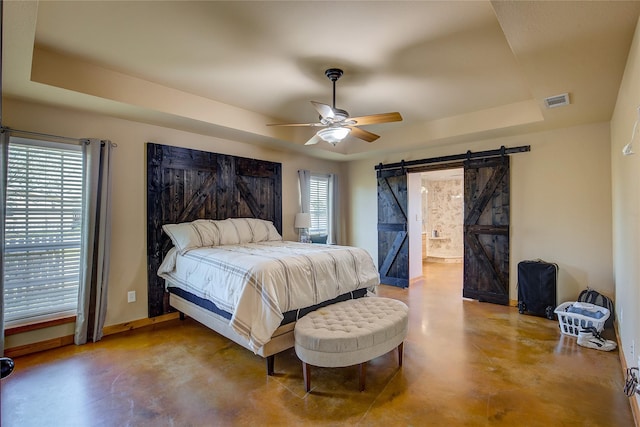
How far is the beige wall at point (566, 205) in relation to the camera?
4016mm

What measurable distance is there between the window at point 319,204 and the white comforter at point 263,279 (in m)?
2.53

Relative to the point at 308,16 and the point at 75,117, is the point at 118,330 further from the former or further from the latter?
the point at 308,16

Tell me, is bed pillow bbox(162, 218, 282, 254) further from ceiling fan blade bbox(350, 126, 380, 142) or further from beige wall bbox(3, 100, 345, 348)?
ceiling fan blade bbox(350, 126, 380, 142)

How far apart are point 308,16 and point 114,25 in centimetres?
148

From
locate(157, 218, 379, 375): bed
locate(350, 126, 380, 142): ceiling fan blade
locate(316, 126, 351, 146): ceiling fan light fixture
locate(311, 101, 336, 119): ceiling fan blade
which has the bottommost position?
locate(157, 218, 379, 375): bed

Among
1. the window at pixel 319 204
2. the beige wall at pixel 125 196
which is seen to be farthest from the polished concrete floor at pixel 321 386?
the window at pixel 319 204

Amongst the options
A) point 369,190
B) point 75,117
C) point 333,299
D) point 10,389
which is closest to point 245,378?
point 333,299

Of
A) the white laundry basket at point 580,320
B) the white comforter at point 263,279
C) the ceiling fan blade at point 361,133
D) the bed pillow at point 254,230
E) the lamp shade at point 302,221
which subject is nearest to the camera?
the white comforter at point 263,279

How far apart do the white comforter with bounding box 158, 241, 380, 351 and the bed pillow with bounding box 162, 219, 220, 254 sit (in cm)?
14

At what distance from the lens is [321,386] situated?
2.66m

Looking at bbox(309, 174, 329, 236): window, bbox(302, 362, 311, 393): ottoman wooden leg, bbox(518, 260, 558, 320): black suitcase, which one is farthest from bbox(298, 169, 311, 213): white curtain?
bbox(302, 362, 311, 393): ottoman wooden leg

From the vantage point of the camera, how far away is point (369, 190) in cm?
646

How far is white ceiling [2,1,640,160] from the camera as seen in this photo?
2.28m

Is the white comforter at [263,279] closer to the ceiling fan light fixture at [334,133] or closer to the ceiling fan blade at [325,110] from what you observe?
the ceiling fan light fixture at [334,133]
